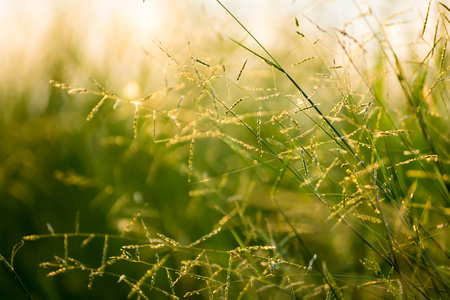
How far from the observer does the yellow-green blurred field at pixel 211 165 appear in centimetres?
84

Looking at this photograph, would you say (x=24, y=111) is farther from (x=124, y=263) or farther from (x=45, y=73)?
(x=124, y=263)

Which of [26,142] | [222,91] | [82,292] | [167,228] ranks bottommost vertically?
[82,292]

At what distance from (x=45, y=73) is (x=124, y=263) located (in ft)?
3.64

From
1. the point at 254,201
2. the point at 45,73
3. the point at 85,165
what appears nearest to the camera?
the point at 254,201

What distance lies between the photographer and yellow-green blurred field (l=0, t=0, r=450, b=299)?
33.1 inches

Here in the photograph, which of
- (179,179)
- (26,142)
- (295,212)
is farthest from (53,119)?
(295,212)

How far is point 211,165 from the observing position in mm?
1548

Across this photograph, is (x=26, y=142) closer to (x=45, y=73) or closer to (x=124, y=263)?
(x=45, y=73)

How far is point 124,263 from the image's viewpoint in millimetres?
1209

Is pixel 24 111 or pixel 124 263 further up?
pixel 24 111

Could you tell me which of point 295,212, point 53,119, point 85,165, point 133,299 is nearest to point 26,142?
point 53,119

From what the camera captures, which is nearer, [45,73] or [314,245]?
[314,245]

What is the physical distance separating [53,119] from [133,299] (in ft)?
3.02

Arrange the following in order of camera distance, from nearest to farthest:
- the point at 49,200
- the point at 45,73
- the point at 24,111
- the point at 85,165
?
the point at 49,200, the point at 85,165, the point at 24,111, the point at 45,73
